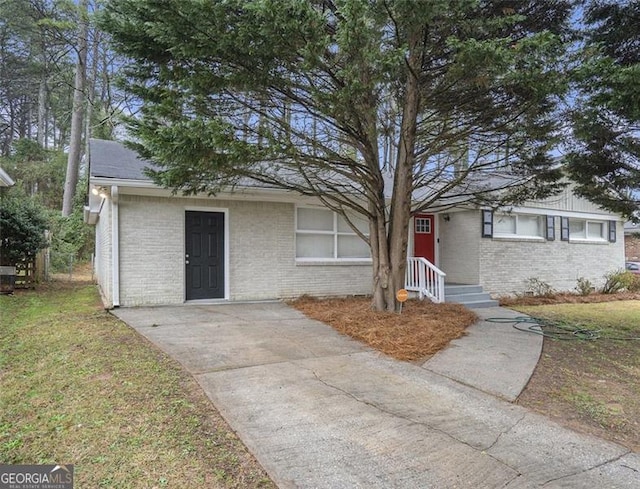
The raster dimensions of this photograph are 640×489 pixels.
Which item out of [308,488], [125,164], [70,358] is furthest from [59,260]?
[308,488]

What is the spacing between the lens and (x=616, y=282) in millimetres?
14531

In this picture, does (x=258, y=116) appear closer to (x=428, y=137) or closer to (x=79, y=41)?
(x=428, y=137)

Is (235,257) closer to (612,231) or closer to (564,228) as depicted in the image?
(564,228)

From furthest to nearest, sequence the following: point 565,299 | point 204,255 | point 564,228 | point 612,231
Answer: point 612,231 → point 564,228 → point 565,299 → point 204,255

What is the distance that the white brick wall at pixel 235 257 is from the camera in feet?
29.1

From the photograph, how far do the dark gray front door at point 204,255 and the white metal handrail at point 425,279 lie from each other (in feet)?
14.0

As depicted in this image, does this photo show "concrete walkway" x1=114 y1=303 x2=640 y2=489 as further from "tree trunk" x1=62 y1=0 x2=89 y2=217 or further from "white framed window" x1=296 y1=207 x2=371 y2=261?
"tree trunk" x1=62 y1=0 x2=89 y2=217

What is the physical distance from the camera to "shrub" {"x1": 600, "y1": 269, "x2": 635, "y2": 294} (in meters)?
A: 14.5

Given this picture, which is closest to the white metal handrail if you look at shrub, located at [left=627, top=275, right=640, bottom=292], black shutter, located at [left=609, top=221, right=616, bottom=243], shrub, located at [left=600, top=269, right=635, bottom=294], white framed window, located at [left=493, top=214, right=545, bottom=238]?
white framed window, located at [left=493, top=214, right=545, bottom=238]

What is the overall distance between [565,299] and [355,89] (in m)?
10.5

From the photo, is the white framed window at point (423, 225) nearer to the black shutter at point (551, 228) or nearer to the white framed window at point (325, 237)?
the white framed window at point (325, 237)

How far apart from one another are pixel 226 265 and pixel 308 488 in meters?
7.51

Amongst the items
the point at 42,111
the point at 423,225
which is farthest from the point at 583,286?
the point at 42,111

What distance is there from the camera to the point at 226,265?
979 centimetres
